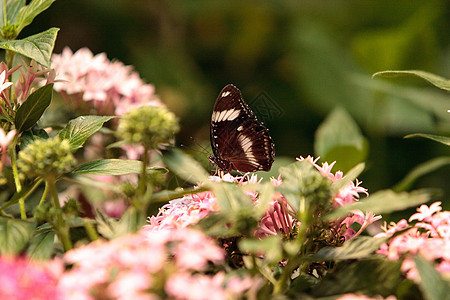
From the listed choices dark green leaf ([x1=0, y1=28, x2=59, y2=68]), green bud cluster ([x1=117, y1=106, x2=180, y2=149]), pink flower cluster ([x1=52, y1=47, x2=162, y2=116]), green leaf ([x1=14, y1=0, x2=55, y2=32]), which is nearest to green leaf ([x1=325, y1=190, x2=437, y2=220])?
green bud cluster ([x1=117, y1=106, x2=180, y2=149])

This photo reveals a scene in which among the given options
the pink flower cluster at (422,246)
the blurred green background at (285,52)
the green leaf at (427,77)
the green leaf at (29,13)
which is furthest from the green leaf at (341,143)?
the blurred green background at (285,52)

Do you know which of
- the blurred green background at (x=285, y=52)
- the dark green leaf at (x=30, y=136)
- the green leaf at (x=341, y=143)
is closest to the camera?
the dark green leaf at (x=30, y=136)

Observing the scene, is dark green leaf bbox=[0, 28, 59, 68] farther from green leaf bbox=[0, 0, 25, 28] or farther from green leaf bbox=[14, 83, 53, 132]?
green leaf bbox=[0, 0, 25, 28]

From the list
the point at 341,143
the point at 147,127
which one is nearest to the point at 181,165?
the point at 147,127

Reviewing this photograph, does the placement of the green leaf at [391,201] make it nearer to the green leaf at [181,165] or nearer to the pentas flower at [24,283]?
the green leaf at [181,165]

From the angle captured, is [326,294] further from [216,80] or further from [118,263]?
[216,80]
